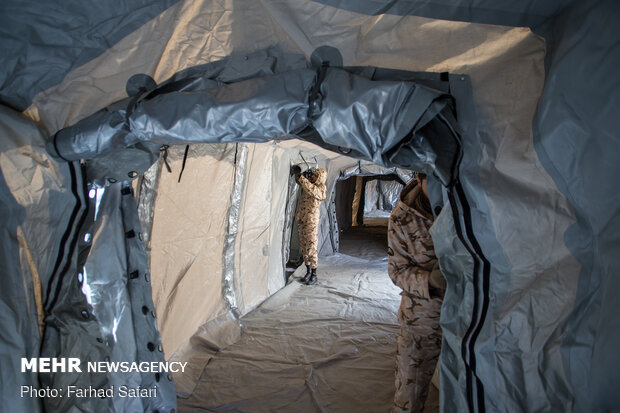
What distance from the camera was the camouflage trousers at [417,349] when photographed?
161cm

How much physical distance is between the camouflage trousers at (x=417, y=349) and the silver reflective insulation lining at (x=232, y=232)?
1840 mm

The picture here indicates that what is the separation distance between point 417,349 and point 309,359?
3.93 ft

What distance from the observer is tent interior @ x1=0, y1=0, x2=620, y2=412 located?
2.37 feet

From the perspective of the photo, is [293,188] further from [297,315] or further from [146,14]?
[146,14]

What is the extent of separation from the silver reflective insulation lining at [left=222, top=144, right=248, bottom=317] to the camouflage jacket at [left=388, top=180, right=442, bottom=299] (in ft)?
5.55

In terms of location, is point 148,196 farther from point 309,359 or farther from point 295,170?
point 295,170

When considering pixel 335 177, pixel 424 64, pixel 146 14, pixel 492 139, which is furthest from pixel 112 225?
pixel 335 177

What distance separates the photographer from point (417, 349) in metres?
1.63

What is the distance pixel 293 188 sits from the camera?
4.33 meters

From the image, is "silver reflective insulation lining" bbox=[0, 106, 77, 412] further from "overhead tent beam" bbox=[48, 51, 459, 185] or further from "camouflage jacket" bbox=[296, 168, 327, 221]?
"camouflage jacket" bbox=[296, 168, 327, 221]

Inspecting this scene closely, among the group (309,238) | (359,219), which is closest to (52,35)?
(309,238)

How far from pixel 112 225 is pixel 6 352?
2.00 feet

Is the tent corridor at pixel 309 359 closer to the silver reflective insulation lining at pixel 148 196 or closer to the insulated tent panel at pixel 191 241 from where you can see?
the insulated tent panel at pixel 191 241

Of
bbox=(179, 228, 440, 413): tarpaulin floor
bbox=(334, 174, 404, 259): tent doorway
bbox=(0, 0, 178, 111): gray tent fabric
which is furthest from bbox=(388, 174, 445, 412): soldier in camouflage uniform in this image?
bbox=(334, 174, 404, 259): tent doorway
